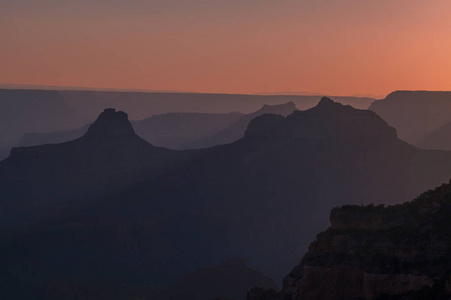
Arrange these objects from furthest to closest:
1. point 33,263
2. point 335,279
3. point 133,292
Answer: point 33,263 < point 133,292 < point 335,279

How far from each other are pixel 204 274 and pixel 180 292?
31.9 feet

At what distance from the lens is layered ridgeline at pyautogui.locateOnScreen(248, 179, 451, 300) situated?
177 ft

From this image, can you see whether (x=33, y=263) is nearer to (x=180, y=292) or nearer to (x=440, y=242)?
(x=180, y=292)

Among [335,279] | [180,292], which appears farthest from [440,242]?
[180,292]

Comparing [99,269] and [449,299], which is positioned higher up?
[99,269]

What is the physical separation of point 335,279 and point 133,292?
120 m

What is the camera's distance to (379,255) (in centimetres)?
5644

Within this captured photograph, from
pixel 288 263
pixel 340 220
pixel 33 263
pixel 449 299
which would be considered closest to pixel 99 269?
pixel 33 263

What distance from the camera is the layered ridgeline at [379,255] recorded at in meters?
53.8

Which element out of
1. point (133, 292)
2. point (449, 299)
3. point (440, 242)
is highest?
point (133, 292)

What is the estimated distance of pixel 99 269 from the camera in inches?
7603

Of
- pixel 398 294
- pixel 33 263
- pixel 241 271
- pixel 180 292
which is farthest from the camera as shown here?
pixel 33 263

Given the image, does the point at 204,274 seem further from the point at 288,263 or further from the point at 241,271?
the point at 288,263

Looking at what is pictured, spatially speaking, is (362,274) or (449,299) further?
(362,274)
